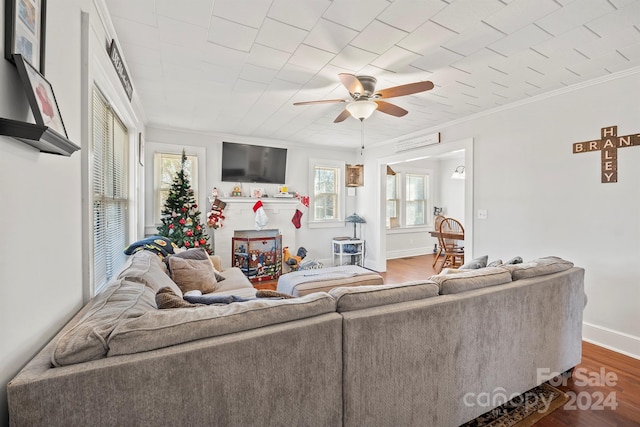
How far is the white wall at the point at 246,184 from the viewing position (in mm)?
4258

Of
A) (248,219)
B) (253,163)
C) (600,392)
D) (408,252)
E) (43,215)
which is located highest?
(253,163)

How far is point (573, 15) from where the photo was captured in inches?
69.2

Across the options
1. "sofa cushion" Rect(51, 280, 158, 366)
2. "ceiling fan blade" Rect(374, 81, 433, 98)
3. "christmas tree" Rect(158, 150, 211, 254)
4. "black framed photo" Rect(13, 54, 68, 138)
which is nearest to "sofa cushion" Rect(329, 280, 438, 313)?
"sofa cushion" Rect(51, 280, 158, 366)

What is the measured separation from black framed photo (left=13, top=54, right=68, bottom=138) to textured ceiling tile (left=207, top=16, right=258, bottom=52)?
3.90 ft

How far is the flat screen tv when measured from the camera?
4766 mm

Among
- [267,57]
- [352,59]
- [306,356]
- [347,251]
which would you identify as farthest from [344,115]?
[347,251]

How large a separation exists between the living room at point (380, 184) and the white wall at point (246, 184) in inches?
0.9

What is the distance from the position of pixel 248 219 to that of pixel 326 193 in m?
1.74

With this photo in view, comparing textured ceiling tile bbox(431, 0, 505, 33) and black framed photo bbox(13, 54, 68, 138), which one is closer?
black framed photo bbox(13, 54, 68, 138)

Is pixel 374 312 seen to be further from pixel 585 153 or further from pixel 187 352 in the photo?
pixel 585 153

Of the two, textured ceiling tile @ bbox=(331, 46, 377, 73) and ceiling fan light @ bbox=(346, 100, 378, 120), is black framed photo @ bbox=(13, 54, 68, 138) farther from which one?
ceiling fan light @ bbox=(346, 100, 378, 120)

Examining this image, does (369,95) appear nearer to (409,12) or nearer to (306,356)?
(409,12)

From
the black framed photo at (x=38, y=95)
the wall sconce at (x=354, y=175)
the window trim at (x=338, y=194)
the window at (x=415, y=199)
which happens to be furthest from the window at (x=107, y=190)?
the window at (x=415, y=199)

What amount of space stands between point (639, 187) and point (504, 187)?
1.10 meters
